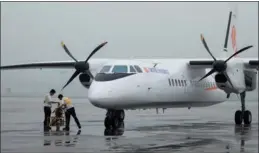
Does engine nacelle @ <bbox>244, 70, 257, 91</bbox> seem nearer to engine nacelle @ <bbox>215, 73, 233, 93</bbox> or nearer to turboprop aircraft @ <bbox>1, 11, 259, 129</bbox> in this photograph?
turboprop aircraft @ <bbox>1, 11, 259, 129</bbox>

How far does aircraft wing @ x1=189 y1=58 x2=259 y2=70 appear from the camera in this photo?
20.7m

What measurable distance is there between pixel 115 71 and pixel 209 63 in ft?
19.2

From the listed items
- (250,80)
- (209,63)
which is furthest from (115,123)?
(250,80)

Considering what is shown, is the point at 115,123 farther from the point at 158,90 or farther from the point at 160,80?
the point at 160,80

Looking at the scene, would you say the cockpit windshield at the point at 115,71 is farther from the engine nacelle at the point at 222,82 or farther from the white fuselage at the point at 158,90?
the engine nacelle at the point at 222,82

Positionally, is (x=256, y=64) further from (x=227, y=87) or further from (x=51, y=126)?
(x=51, y=126)

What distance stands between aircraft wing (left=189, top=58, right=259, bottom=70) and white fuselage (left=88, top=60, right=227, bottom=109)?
449 mm

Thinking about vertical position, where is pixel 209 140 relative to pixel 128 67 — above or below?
below

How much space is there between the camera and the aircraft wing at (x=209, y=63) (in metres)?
20.7

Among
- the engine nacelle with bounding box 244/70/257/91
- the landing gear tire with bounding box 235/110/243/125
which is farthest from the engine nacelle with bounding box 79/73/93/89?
the engine nacelle with bounding box 244/70/257/91

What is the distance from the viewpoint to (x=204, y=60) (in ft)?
68.4

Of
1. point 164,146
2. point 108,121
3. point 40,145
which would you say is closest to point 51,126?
point 108,121

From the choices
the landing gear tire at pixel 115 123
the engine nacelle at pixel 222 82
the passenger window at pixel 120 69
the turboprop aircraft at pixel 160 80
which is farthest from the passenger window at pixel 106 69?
the engine nacelle at pixel 222 82

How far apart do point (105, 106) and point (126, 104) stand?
42.2 inches
